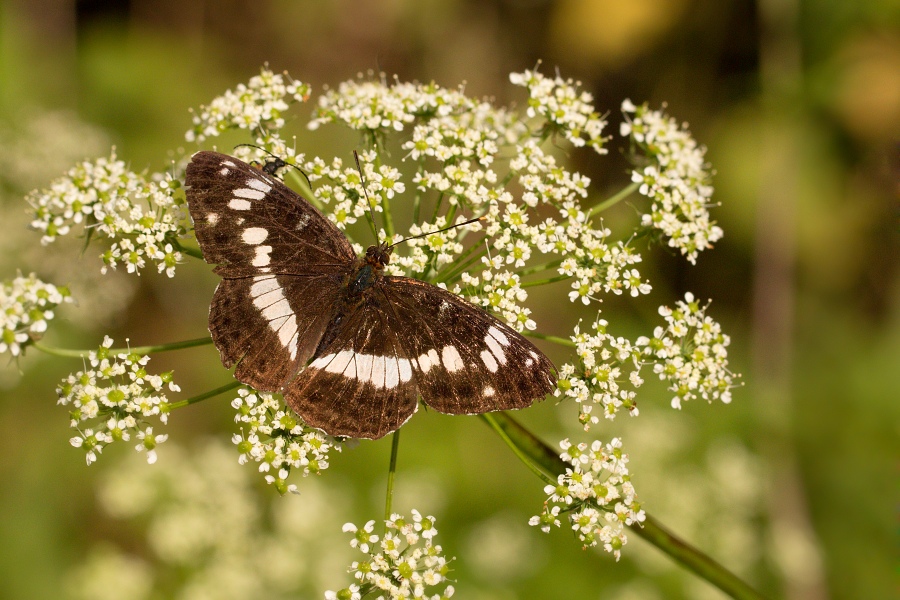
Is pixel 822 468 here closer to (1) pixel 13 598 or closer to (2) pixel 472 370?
(2) pixel 472 370

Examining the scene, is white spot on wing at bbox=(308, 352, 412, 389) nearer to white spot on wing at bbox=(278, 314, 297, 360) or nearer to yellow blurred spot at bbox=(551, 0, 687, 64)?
white spot on wing at bbox=(278, 314, 297, 360)

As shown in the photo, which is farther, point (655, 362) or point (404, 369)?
point (655, 362)

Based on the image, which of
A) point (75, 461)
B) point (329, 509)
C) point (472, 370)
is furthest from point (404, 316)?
point (75, 461)

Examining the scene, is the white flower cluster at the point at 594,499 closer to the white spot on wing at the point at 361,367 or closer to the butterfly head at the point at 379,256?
the white spot on wing at the point at 361,367

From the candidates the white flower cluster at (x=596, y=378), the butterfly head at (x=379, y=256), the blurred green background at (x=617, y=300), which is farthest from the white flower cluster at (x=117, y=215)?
the blurred green background at (x=617, y=300)

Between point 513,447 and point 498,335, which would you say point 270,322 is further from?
point 513,447

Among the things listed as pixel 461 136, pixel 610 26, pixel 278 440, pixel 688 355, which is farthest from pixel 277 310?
pixel 610 26
